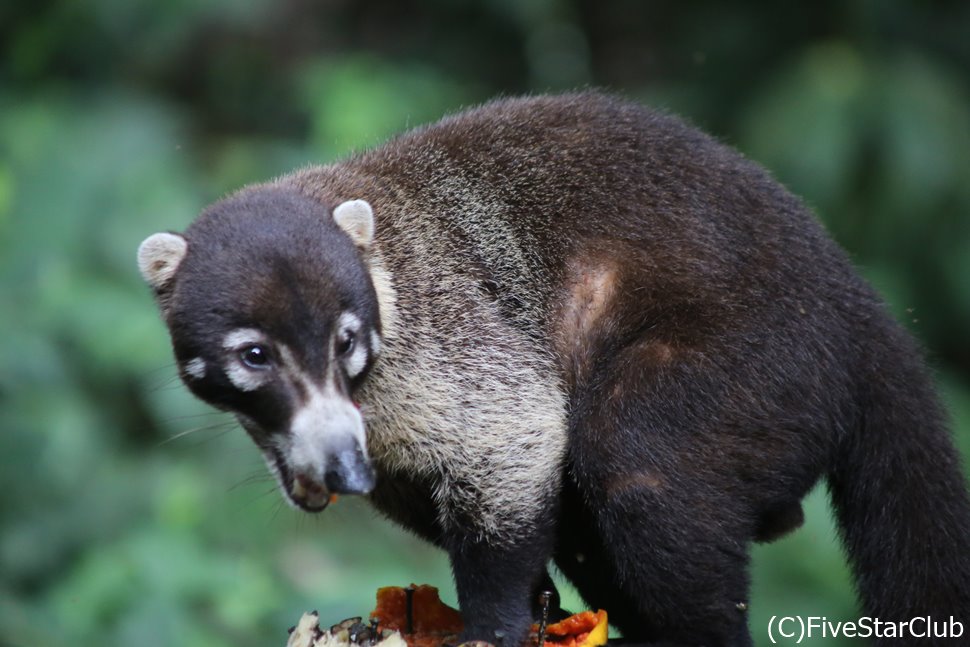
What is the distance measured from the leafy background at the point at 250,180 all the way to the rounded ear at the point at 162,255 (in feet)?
2.99

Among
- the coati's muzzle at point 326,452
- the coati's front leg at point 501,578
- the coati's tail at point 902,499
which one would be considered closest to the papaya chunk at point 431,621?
the coati's front leg at point 501,578

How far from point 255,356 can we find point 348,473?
53 cm

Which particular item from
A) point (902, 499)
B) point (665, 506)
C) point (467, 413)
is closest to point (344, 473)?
point (467, 413)

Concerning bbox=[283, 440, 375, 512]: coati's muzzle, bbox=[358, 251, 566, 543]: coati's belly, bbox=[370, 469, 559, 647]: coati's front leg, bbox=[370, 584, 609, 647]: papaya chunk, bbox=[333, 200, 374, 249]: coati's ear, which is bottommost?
bbox=[370, 584, 609, 647]: papaya chunk

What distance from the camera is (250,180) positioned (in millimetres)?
8672

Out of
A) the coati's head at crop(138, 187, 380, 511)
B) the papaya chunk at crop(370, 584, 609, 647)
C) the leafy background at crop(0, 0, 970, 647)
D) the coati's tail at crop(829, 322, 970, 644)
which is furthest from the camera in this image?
the leafy background at crop(0, 0, 970, 647)

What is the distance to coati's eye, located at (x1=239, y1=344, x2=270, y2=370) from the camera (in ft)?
13.4

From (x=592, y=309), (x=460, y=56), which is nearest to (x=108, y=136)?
(x=460, y=56)

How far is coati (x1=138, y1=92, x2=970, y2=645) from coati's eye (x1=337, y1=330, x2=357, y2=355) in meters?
0.01

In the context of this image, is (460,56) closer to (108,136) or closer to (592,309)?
(108,136)

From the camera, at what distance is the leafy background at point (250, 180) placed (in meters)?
6.36

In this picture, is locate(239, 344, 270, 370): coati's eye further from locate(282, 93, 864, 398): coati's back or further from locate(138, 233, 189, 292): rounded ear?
locate(282, 93, 864, 398): coati's back

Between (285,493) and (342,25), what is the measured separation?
846 centimetres

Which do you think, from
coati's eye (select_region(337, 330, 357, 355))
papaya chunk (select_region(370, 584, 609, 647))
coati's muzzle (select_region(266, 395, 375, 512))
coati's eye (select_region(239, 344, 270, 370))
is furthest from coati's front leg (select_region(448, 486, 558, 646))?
coati's eye (select_region(239, 344, 270, 370))
